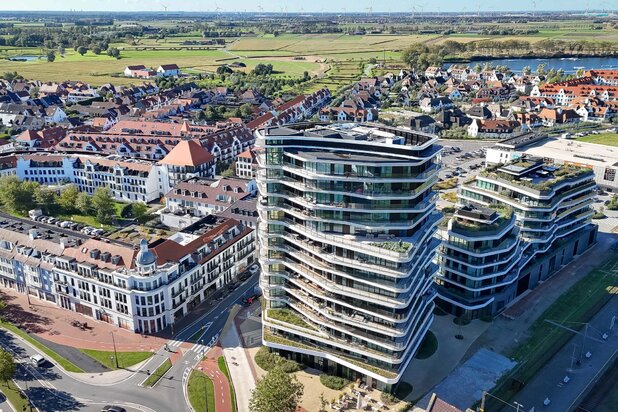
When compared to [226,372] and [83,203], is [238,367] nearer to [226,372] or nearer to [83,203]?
[226,372]

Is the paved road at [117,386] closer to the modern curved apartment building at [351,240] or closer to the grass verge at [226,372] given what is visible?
the grass verge at [226,372]

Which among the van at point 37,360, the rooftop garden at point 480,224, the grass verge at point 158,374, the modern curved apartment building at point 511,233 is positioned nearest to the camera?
the grass verge at point 158,374

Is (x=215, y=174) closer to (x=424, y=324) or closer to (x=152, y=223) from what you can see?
(x=152, y=223)

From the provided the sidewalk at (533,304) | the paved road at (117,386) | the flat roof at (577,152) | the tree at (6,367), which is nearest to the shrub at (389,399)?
the sidewalk at (533,304)

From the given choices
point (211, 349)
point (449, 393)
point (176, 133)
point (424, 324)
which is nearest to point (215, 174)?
point (176, 133)

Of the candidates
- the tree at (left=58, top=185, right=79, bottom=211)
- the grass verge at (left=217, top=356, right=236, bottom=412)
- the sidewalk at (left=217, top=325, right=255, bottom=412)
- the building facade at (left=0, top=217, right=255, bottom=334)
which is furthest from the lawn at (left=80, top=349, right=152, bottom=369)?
the tree at (left=58, top=185, right=79, bottom=211)

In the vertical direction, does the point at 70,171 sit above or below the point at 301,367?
above
